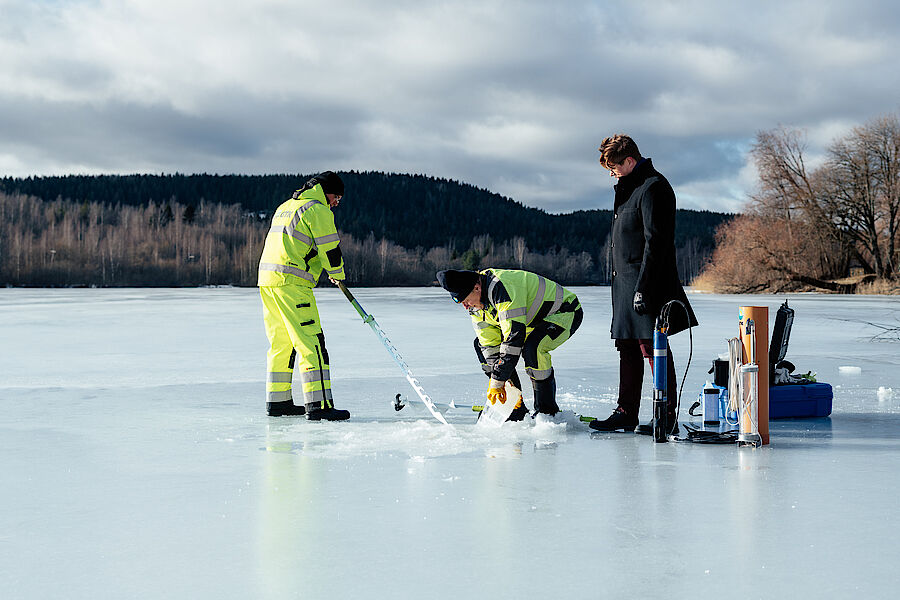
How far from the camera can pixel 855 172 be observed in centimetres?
4053

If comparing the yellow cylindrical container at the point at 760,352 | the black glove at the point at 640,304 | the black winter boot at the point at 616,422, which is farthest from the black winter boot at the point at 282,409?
the yellow cylindrical container at the point at 760,352

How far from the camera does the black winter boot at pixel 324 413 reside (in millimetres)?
6059

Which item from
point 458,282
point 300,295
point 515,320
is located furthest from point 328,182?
point 515,320

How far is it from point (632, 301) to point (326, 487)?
7.75 ft

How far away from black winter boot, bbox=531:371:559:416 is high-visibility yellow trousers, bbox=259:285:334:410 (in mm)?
1488

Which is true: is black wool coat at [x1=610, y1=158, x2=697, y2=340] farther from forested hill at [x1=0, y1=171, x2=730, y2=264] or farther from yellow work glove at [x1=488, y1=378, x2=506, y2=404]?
forested hill at [x1=0, y1=171, x2=730, y2=264]

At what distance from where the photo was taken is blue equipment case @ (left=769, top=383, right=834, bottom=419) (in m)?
6.04

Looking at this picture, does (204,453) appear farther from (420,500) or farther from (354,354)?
(354,354)

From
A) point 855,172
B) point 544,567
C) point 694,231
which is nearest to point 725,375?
point 544,567

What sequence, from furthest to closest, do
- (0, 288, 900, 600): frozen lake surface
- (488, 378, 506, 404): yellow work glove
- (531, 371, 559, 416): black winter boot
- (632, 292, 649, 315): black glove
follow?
(531, 371, 559, 416): black winter boot < (488, 378, 506, 404): yellow work glove < (632, 292, 649, 315): black glove < (0, 288, 900, 600): frozen lake surface

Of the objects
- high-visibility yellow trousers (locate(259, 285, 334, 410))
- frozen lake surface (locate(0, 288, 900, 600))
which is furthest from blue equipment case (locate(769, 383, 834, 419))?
high-visibility yellow trousers (locate(259, 285, 334, 410))

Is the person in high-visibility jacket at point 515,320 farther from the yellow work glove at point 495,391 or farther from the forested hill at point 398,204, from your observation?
the forested hill at point 398,204

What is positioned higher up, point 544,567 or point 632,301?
point 632,301

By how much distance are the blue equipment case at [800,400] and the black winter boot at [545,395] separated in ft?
5.25
